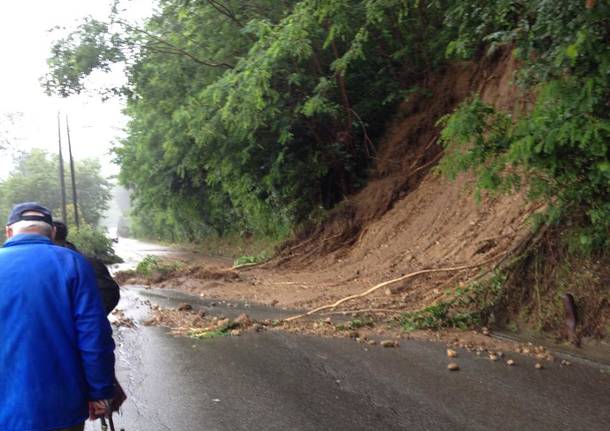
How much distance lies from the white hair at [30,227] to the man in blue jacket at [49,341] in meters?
0.08

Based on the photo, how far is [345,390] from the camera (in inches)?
244

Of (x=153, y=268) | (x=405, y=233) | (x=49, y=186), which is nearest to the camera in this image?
(x=405, y=233)

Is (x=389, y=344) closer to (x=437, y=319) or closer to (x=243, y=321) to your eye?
(x=437, y=319)

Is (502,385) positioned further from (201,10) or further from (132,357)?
(201,10)

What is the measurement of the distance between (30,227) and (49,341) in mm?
617

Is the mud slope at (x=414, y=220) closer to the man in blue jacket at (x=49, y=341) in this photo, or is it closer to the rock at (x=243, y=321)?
the rock at (x=243, y=321)

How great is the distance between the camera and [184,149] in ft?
63.7

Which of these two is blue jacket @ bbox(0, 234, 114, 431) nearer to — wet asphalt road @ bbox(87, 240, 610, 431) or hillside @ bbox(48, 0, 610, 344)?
wet asphalt road @ bbox(87, 240, 610, 431)

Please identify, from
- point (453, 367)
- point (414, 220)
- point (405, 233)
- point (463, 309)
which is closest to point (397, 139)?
point (414, 220)

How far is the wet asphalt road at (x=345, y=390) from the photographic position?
532 centimetres

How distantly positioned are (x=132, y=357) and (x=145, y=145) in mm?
15556

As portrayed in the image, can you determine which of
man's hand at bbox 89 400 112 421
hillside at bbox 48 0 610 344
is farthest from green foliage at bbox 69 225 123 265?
man's hand at bbox 89 400 112 421

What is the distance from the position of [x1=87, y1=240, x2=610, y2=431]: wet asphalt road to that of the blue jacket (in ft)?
8.23

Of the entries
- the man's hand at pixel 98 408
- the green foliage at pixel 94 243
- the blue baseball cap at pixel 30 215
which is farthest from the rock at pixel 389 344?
the green foliage at pixel 94 243
